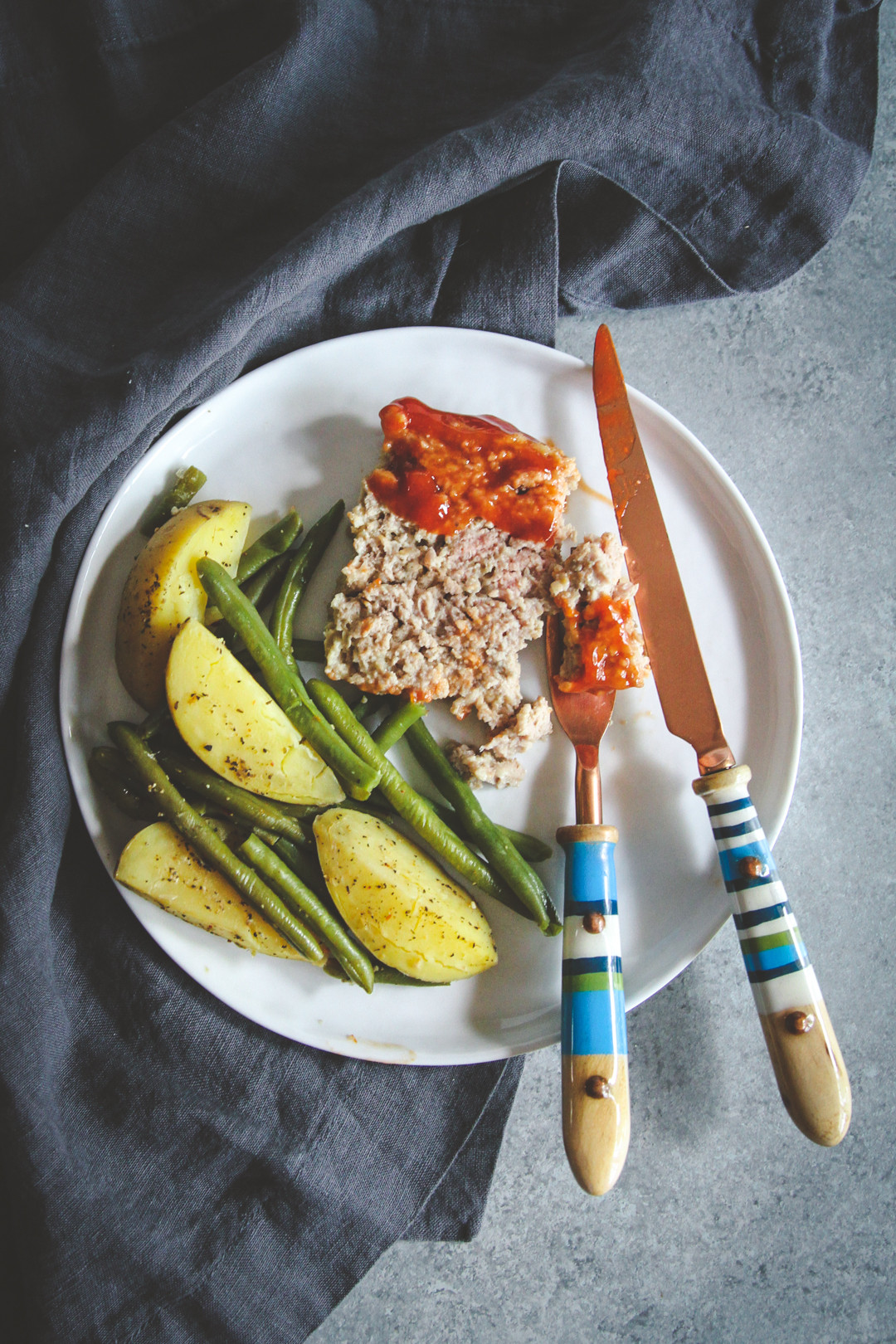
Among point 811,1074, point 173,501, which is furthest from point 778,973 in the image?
point 173,501

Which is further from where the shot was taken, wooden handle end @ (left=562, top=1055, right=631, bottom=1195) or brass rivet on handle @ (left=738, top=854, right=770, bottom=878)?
brass rivet on handle @ (left=738, top=854, right=770, bottom=878)

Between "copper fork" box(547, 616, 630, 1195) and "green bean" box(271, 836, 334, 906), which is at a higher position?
"green bean" box(271, 836, 334, 906)

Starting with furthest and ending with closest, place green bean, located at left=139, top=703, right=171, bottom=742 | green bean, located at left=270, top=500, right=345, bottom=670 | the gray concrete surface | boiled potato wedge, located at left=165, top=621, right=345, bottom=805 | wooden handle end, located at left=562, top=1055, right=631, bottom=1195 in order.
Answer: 1. the gray concrete surface
2. green bean, located at left=270, top=500, right=345, bottom=670
3. green bean, located at left=139, top=703, right=171, bottom=742
4. boiled potato wedge, located at left=165, top=621, right=345, bottom=805
5. wooden handle end, located at left=562, top=1055, right=631, bottom=1195

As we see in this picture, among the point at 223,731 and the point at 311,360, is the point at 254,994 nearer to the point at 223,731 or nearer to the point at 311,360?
the point at 223,731

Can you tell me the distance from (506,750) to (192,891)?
1.17m

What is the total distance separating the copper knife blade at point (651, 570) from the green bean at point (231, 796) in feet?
4.65

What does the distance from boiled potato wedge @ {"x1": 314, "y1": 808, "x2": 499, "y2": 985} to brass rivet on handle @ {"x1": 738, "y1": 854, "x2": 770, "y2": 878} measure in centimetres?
94

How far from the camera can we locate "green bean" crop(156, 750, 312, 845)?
9.01ft

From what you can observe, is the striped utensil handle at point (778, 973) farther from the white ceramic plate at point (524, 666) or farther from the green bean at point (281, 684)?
the green bean at point (281, 684)

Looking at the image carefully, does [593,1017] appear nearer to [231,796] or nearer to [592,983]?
[592,983]

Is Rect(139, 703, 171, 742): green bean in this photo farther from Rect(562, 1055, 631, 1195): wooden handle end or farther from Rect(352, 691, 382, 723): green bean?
Rect(562, 1055, 631, 1195): wooden handle end

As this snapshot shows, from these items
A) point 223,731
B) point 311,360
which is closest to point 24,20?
point 311,360

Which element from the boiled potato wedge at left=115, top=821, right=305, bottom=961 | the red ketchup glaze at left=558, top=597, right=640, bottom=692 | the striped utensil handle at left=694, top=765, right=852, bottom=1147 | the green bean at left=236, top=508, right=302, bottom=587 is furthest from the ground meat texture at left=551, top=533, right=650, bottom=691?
the boiled potato wedge at left=115, top=821, right=305, bottom=961

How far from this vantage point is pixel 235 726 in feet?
8.85
